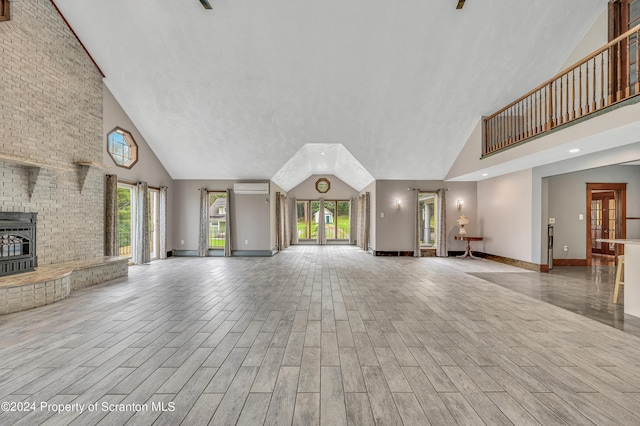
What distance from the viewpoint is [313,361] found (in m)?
2.36

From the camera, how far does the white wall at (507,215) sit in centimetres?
675

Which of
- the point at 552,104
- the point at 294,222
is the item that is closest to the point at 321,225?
the point at 294,222

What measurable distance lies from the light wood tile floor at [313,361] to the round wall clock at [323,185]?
860 cm

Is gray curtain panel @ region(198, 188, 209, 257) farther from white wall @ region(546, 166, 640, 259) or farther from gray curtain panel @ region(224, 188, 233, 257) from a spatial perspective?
white wall @ region(546, 166, 640, 259)

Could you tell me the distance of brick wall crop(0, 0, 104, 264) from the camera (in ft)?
14.0

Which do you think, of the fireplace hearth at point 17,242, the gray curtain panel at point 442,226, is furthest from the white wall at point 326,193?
the fireplace hearth at point 17,242

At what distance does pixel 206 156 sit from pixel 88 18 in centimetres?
361

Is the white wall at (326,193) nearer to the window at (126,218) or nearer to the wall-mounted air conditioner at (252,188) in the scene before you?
the wall-mounted air conditioner at (252,188)

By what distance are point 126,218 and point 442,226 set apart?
923 cm

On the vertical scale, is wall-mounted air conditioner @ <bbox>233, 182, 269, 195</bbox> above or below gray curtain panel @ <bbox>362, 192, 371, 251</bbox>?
above

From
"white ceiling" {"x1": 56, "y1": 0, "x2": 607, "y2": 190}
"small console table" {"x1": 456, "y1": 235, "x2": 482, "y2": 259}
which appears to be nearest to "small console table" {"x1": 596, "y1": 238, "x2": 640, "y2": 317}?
"white ceiling" {"x1": 56, "y1": 0, "x2": 607, "y2": 190}

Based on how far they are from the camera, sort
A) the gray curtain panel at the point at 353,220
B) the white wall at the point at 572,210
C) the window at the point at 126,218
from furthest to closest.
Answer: the gray curtain panel at the point at 353,220 → the white wall at the point at 572,210 → the window at the point at 126,218

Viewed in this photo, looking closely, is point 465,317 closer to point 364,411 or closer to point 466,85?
point 364,411

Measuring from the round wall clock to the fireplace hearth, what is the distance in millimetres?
9489
